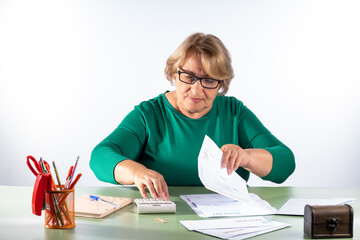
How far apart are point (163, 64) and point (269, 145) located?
2.01 m

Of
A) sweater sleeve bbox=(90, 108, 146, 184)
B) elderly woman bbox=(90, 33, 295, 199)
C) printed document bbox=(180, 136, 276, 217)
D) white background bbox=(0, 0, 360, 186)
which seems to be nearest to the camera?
printed document bbox=(180, 136, 276, 217)

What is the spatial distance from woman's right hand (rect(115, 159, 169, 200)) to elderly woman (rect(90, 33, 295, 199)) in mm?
121

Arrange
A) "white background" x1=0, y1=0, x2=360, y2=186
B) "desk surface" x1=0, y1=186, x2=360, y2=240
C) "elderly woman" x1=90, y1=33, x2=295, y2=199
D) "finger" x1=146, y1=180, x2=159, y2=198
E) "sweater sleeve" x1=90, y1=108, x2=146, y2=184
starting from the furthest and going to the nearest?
1. "white background" x1=0, y1=0, x2=360, y2=186
2. "elderly woman" x1=90, y1=33, x2=295, y2=199
3. "sweater sleeve" x1=90, y1=108, x2=146, y2=184
4. "finger" x1=146, y1=180, x2=159, y2=198
5. "desk surface" x1=0, y1=186, x2=360, y2=240

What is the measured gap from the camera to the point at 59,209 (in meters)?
1.29

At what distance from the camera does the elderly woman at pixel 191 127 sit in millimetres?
1989

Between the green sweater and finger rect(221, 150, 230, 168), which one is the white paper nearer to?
finger rect(221, 150, 230, 168)

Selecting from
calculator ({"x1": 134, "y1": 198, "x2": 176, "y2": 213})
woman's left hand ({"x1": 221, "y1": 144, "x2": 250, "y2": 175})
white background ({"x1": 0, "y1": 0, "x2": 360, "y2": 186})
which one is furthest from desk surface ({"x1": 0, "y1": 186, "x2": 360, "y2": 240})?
white background ({"x1": 0, "y1": 0, "x2": 360, "y2": 186})

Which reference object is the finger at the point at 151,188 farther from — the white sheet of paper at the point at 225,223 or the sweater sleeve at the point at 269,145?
the sweater sleeve at the point at 269,145

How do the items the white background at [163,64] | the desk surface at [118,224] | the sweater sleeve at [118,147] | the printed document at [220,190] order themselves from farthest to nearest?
the white background at [163,64]
the sweater sleeve at [118,147]
the printed document at [220,190]
the desk surface at [118,224]

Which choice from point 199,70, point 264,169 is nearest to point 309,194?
point 264,169

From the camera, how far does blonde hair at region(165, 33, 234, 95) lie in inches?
79.7

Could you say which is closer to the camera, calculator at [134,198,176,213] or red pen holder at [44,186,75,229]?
red pen holder at [44,186,75,229]

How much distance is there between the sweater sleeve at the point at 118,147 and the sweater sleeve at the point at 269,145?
47 centimetres

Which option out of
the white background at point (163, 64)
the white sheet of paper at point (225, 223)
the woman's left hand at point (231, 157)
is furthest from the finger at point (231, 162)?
the white background at point (163, 64)
